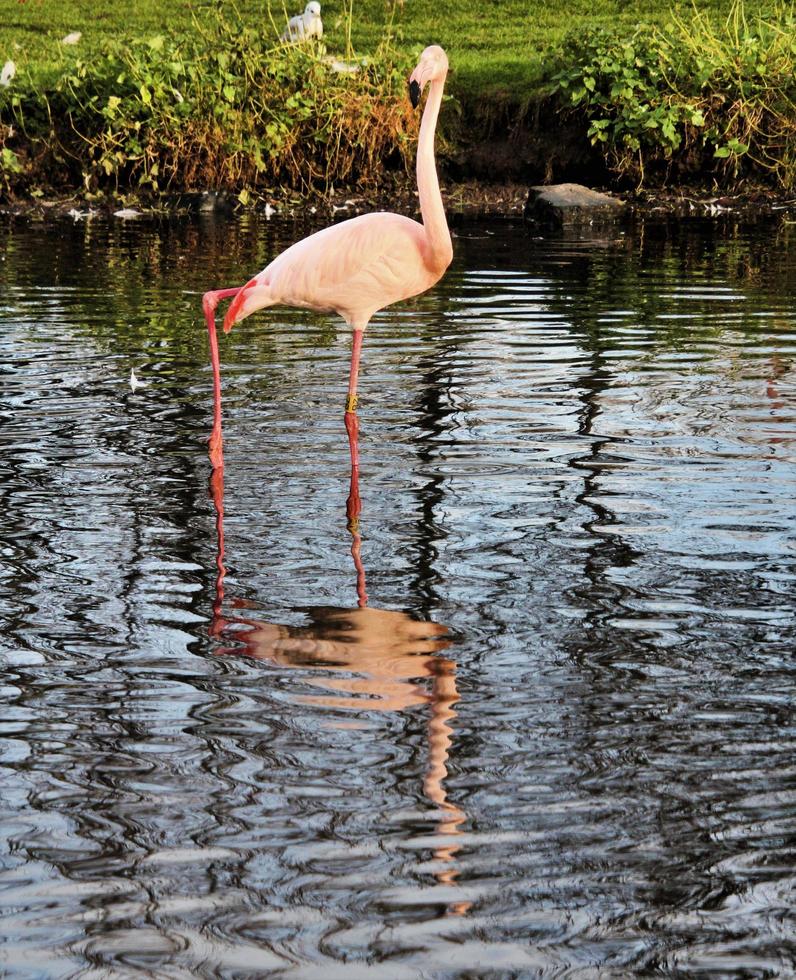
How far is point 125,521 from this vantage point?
19.1 ft

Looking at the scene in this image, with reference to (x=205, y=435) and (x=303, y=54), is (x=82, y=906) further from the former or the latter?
(x=303, y=54)

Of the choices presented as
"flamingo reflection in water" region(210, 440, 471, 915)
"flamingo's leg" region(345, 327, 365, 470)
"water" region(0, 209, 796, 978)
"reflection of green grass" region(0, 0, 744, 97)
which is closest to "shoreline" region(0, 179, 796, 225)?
"reflection of green grass" region(0, 0, 744, 97)

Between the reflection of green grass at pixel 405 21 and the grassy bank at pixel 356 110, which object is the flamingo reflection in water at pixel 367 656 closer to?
the grassy bank at pixel 356 110

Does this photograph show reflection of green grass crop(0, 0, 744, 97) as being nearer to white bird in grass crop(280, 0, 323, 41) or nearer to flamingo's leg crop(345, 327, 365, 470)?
white bird in grass crop(280, 0, 323, 41)

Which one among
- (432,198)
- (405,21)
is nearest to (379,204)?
(405,21)

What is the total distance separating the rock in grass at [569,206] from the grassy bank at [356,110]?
3.53 feet

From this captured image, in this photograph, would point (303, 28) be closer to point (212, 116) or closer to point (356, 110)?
point (356, 110)

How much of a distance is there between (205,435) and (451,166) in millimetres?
11168

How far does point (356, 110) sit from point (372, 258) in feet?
34.8

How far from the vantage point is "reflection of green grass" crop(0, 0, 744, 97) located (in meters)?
19.1

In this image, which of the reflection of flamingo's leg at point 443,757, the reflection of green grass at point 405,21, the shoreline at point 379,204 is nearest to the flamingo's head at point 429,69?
the reflection of flamingo's leg at point 443,757

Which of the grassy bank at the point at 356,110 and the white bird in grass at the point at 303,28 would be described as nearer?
the grassy bank at the point at 356,110

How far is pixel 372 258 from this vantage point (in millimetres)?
6902

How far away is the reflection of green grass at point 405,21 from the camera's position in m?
19.1
